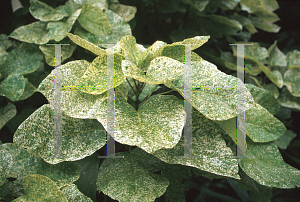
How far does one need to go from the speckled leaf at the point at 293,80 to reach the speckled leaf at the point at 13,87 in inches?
46.5

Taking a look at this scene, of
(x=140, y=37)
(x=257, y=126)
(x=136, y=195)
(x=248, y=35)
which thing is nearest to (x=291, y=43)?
(x=248, y=35)

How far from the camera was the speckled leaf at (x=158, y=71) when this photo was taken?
0.46m

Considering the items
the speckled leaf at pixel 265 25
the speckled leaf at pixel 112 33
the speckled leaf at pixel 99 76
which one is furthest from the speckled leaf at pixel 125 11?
the speckled leaf at pixel 265 25

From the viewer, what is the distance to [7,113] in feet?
2.48

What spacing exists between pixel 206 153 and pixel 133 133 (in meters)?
0.19

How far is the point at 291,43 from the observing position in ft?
5.59

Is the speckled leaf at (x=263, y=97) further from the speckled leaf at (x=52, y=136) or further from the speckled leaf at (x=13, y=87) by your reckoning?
the speckled leaf at (x=13, y=87)

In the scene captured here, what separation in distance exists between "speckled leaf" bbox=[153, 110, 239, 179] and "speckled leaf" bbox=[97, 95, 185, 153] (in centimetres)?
8

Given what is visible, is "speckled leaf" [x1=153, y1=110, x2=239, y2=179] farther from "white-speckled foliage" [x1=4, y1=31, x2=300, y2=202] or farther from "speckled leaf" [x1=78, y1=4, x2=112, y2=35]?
"speckled leaf" [x1=78, y1=4, x2=112, y2=35]

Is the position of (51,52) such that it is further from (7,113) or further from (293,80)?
(293,80)

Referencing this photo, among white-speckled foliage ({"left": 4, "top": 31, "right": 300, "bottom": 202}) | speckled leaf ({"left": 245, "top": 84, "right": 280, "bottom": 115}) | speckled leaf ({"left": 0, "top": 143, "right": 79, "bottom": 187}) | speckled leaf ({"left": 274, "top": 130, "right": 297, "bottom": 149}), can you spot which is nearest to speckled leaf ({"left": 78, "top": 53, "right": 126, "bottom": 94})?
white-speckled foliage ({"left": 4, "top": 31, "right": 300, "bottom": 202})

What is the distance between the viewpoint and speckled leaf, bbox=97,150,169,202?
48 centimetres

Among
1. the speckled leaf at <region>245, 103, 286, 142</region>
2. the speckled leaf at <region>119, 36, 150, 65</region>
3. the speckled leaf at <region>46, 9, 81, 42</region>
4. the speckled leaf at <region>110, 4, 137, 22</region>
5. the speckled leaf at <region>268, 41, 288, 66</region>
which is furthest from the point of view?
the speckled leaf at <region>268, 41, 288, 66</region>

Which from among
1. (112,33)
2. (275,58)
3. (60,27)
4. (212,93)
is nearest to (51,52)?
(60,27)
